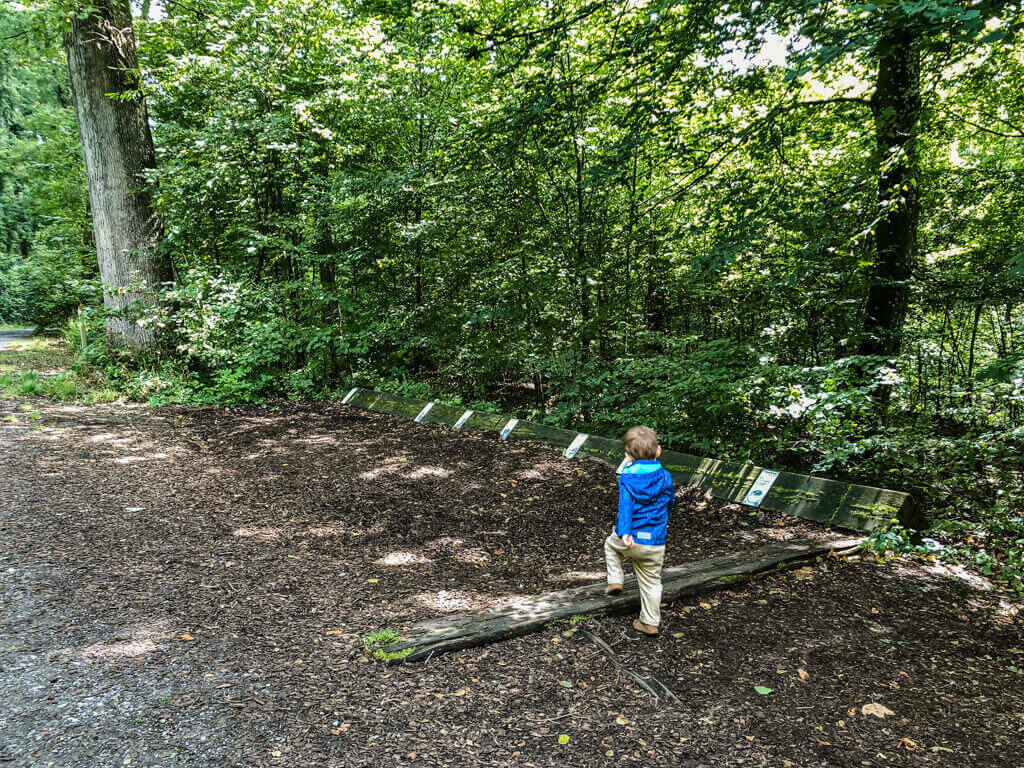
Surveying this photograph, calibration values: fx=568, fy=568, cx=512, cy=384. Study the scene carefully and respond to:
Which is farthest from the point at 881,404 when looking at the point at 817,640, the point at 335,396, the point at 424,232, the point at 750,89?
the point at 335,396

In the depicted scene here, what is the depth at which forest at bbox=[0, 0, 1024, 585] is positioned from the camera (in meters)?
5.00

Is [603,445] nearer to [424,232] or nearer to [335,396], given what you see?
[424,232]

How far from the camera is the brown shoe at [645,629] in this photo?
329cm

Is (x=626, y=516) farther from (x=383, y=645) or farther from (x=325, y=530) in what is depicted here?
(x=325, y=530)

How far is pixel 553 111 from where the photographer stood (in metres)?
6.12

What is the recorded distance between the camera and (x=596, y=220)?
8297 mm

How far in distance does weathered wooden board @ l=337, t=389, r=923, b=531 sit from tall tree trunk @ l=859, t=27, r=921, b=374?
1403 mm

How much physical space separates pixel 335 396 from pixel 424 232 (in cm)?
342

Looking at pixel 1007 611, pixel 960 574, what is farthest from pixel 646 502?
pixel 960 574

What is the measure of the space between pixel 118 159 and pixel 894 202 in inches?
445

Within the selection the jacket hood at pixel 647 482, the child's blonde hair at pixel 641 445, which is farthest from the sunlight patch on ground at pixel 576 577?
the child's blonde hair at pixel 641 445

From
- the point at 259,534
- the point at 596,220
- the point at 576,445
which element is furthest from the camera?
the point at 596,220

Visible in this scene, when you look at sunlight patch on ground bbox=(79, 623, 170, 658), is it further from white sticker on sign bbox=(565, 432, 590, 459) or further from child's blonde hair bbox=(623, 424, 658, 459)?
white sticker on sign bbox=(565, 432, 590, 459)

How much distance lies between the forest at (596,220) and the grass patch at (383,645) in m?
3.10
